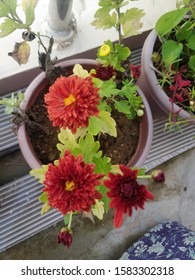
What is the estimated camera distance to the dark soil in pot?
85 cm

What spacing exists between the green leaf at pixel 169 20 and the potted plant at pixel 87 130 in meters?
0.06

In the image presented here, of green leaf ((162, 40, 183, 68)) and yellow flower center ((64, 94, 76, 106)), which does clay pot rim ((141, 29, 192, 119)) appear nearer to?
green leaf ((162, 40, 183, 68))

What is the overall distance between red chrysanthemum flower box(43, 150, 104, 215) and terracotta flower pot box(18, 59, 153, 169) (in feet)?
0.77

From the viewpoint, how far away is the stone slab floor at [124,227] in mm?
1137

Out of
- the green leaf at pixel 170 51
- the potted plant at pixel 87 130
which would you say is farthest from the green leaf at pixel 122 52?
the green leaf at pixel 170 51

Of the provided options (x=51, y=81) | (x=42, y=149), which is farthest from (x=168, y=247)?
(x=51, y=81)

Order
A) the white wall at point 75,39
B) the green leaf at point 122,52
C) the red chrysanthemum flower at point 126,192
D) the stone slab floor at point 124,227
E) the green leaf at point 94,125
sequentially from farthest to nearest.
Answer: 1. the stone slab floor at point 124,227
2. the white wall at point 75,39
3. the green leaf at point 122,52
4. the green leaf at point 94,125
5. the red chrysanthemum flower at point 126,192

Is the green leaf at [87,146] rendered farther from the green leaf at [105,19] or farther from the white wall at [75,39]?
the white wall at [75,39]

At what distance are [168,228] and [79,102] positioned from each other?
69 centimetres

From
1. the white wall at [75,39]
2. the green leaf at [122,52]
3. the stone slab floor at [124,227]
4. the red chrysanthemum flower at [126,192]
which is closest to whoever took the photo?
the red chrysanthemum flower at [126,192]

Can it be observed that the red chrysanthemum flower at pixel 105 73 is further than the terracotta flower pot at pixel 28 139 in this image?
No

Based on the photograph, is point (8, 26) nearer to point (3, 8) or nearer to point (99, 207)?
point (3, 8)

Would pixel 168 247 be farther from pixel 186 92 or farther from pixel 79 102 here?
pixel 79 102

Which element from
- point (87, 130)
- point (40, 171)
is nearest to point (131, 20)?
point (87, 130)
